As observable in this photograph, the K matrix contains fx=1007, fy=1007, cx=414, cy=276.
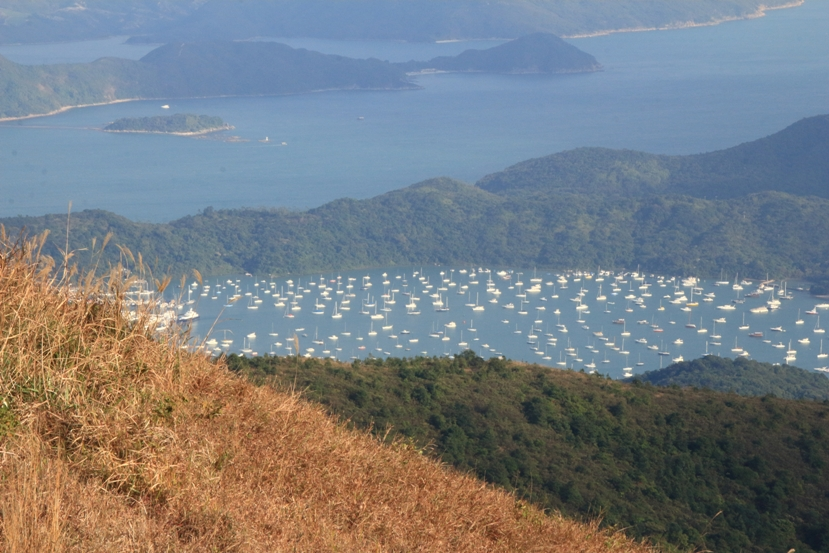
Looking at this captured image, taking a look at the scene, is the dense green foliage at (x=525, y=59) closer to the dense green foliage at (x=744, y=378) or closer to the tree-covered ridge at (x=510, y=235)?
the tree-covered ridge at (x=510, y=235)

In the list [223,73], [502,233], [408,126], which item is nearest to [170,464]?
[502,233]

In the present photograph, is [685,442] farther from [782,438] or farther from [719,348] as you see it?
[719,348]

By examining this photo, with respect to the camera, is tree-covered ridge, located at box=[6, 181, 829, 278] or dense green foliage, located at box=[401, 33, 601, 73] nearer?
tree-covered ridge, located at box=[6, 181, 829, 278]

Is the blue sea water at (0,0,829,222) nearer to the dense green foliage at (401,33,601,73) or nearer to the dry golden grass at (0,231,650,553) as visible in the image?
the dense green foliage at (401,33,601,73)

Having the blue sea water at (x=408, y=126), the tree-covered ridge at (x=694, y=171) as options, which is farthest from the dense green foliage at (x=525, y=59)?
the tree-covered ridge at (x=694, y=171)

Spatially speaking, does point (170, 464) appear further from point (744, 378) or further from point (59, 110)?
point (59, 110)

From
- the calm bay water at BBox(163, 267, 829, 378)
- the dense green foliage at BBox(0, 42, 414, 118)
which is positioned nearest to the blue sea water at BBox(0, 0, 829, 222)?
the dense green foliage at BBox(0, 42, 414, 118)
